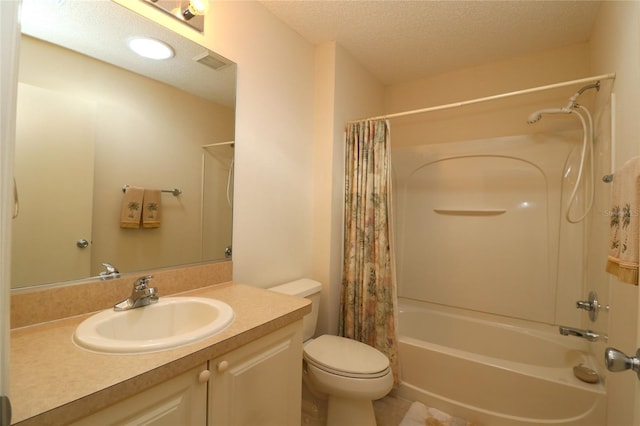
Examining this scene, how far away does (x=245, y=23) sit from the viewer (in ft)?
5.12

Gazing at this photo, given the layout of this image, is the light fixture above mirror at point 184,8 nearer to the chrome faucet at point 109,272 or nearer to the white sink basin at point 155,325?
the chrome faucet at point 109,272

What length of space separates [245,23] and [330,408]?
2193mm

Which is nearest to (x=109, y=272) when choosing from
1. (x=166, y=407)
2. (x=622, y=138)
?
(x=166, y=407)

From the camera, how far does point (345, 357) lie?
1.52 m

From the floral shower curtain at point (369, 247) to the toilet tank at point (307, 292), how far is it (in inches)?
11.0

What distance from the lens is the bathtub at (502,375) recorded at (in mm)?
1472

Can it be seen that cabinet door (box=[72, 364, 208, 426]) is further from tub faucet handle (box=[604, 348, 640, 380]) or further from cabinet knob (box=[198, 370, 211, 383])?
tub faucet handle (box=[604, 348, 640, 380])

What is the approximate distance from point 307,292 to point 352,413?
2.20ft

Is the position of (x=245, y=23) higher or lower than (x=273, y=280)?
higher

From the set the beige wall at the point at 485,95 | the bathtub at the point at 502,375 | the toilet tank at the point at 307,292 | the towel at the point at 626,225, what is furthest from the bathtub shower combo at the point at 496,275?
the towel at the point at 626,225

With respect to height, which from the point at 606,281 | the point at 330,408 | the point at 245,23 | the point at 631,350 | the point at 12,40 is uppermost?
the point at 245,23

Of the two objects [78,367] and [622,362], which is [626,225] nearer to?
[622,362]

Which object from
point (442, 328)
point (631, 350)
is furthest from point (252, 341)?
point (442, 328)

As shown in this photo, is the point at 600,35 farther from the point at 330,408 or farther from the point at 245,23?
the point at 330,408
